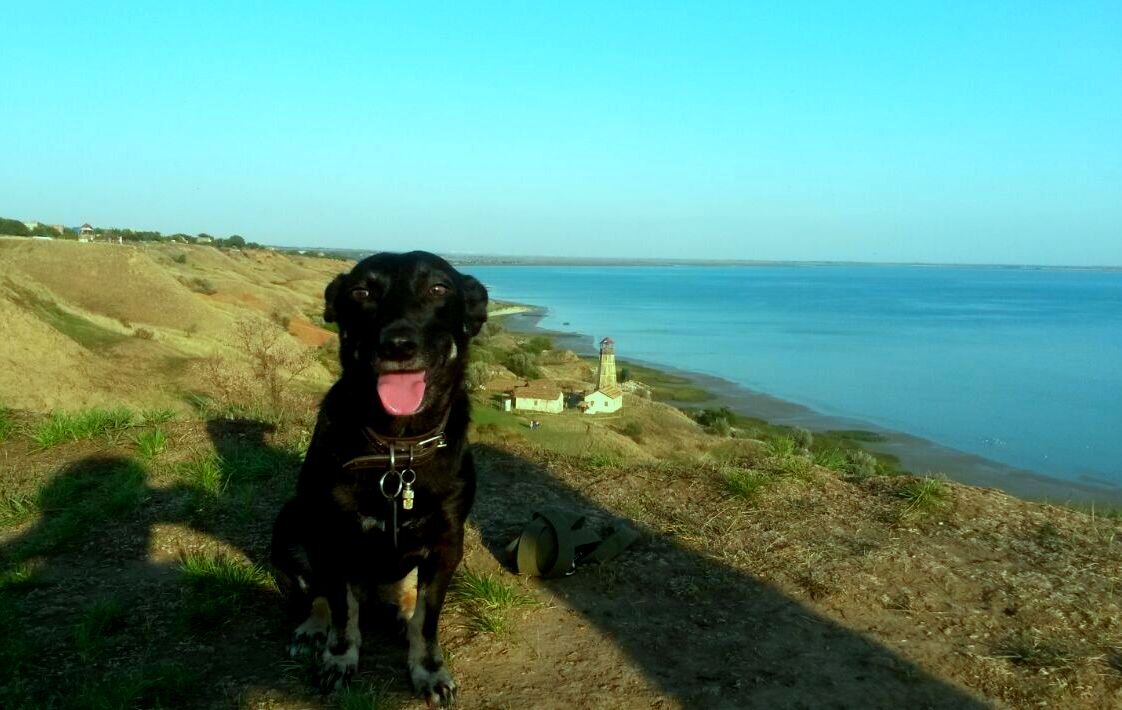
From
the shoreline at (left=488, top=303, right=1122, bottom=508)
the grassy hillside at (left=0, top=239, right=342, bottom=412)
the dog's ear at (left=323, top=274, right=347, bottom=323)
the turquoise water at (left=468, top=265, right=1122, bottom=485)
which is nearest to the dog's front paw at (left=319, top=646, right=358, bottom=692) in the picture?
the dog's ear at (left=323, top=274, right=347, bottom=323)

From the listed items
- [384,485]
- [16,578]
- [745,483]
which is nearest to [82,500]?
[16,578]

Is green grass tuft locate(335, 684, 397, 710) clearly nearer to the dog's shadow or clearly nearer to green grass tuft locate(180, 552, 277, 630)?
the dog's shadow

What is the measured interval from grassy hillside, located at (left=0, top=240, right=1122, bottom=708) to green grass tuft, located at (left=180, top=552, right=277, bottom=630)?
0.5 inches

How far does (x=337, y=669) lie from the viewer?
3643mm

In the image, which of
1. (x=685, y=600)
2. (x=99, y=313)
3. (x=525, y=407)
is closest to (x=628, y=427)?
(x=525, y=407)

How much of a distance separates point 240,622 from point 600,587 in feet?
6.34

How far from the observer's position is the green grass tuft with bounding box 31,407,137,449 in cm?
702

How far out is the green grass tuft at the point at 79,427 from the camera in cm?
702

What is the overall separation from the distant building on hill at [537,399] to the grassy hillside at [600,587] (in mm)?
14644

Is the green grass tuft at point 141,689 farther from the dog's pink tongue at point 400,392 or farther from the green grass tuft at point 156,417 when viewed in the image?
the green grass tuft at point 156,417

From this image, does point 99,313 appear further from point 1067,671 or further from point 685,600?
point 1067,671

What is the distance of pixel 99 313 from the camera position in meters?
24.1

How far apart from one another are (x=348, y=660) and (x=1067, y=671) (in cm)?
322

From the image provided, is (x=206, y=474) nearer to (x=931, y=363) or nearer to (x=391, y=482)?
(x=391, y=482)
